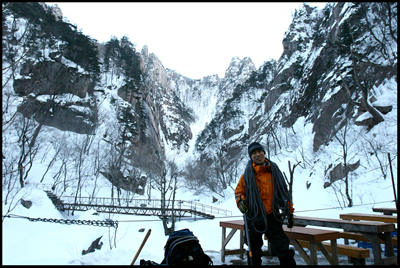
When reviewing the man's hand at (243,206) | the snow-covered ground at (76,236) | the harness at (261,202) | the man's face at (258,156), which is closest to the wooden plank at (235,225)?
the harness at (261,202)

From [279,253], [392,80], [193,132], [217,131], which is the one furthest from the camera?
[193,132]

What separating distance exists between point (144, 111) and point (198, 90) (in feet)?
203

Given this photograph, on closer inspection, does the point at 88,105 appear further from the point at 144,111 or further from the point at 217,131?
the point at 217,131

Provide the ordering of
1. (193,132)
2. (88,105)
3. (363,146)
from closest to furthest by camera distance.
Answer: (363,146) < (88,105) < (193,132)

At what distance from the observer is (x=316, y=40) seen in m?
37.9

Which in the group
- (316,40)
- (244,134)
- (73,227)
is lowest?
(73,227)

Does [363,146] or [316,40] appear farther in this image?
[316,40]

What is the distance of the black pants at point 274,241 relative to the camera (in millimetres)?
2703

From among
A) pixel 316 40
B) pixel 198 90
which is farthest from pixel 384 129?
pixel 198 90

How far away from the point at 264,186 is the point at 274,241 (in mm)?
692

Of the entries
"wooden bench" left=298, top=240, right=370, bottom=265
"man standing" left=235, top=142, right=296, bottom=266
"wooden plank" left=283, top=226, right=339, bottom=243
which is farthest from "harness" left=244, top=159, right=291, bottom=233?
"wooden bench" left=298, top=240, right=370, bottom=265

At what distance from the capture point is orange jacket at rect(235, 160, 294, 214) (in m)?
3.02

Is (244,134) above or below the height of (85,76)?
below

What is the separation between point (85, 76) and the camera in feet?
119
